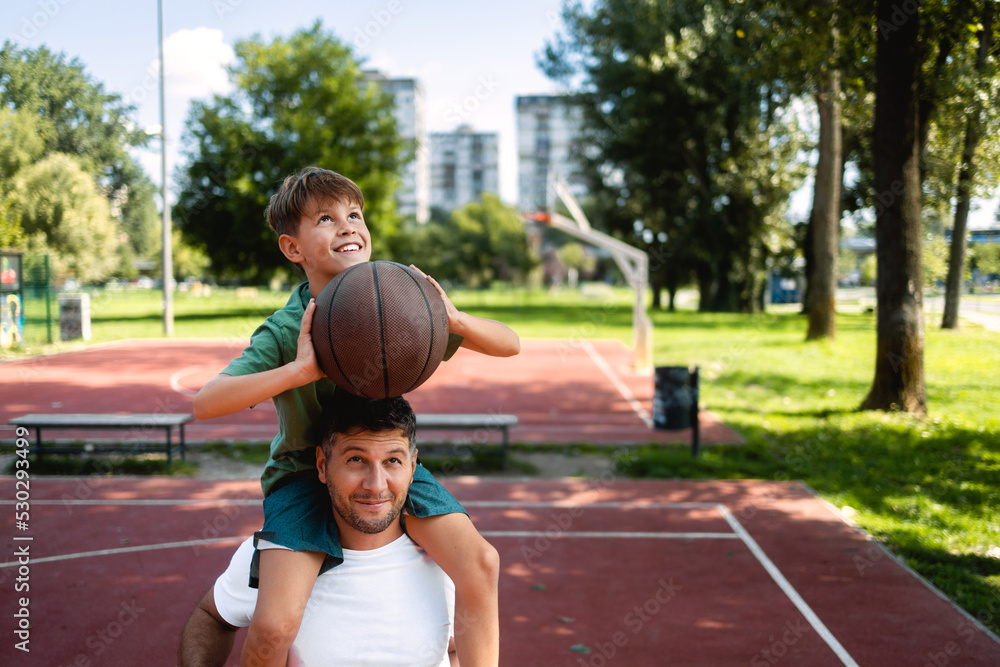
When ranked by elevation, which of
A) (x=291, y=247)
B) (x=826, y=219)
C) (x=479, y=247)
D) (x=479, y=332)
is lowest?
(x=479, y=332)

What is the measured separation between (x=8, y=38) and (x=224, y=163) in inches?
1041

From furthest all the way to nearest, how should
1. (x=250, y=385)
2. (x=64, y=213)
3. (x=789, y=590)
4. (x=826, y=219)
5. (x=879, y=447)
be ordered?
1. (x=826, y=219)
2. (x=879, y=447)
3. (x=64, y=213)
4. (x=789, y=590)
5. (x=250, y=385)

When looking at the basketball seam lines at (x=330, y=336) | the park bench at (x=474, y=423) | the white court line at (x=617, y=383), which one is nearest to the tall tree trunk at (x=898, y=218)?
the white court line at (x=617, y=383)

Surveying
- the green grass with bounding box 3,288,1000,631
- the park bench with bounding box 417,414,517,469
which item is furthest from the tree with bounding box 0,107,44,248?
the green grass with bounding box 3,288,1000,631

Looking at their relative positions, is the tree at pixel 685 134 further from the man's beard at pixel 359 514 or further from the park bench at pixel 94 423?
the man's beard at pixel 359 514

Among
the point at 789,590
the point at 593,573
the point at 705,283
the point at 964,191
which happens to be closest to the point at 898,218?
the point at 964,191

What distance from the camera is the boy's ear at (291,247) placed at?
2.81 meters

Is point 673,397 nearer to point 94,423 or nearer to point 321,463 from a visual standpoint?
point 94,423

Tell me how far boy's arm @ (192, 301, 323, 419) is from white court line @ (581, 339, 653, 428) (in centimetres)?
881

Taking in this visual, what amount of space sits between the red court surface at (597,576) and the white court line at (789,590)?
2cm

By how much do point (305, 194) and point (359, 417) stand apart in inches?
32.3

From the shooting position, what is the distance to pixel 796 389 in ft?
43.3

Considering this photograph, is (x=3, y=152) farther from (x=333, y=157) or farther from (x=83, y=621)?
(x=333, y=157)

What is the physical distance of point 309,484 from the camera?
2.82 metres
